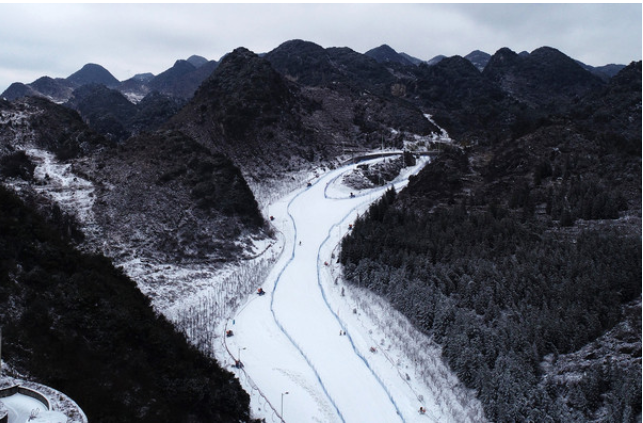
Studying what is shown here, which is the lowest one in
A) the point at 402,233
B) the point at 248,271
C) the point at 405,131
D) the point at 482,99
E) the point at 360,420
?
the point at 360,420

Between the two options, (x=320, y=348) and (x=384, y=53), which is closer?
(x=320, y=348)

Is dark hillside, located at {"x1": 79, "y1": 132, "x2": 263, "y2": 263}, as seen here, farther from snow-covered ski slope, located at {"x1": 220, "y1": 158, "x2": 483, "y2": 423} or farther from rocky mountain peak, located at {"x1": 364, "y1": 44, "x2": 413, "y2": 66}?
rocky mountain peak, located at {"x1": 364, "y1": 44, "x2": 413, "y2": 66}

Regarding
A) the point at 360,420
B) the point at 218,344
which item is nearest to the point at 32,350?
the point at 218,344

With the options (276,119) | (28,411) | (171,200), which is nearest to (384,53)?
(276,119)

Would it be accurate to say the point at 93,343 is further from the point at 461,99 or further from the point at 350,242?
the point at 461,99

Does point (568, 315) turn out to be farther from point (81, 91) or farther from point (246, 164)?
point (81, 91)

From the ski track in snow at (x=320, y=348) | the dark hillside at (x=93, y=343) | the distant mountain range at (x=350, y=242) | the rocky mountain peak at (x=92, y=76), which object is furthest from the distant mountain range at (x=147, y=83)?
the dark hillside at (x=93, y=343)
